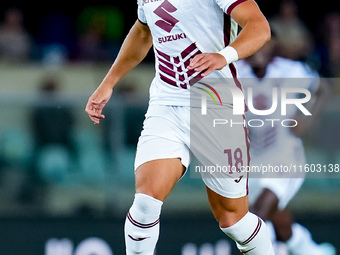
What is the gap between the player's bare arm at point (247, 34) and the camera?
4.08 m

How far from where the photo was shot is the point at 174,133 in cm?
464

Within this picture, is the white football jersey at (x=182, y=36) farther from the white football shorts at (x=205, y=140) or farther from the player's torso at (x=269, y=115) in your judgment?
the player's torso at (x=269, y=115)

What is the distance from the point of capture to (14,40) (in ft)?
30.3

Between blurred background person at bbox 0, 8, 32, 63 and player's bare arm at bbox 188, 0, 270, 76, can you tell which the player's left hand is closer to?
player's bare arm at bbox 188, 0, 270, 76

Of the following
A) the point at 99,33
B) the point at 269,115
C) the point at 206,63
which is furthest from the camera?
the point at 99,33

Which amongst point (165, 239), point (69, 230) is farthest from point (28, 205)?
point (165, 239)

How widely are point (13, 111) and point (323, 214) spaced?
280 cm

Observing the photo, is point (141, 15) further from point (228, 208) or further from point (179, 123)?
point (228, 208)

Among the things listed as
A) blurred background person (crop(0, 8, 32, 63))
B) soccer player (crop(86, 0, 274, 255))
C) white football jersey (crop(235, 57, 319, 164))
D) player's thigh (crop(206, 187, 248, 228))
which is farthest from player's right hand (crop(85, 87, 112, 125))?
blurred background person (crop(0, 8, 32, 63))

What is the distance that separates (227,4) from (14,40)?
5256mm

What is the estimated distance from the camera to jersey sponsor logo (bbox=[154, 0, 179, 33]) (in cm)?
460

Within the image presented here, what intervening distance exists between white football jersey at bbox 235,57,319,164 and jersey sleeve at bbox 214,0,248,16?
2.12 m

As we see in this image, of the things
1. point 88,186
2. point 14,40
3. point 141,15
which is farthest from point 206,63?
point 14,40

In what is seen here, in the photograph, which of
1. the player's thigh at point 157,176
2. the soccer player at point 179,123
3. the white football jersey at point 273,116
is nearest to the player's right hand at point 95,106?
the soccer player at point 179,123
